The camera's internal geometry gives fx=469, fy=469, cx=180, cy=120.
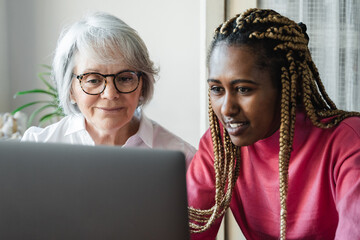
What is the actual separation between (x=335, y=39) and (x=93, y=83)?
104 centimetres

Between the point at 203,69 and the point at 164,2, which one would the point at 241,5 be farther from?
the point at 164,2

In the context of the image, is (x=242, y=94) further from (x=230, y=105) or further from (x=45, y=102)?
(x=45, y=102)

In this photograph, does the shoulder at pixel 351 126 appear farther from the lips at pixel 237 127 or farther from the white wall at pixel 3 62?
the white wall at pixel 3 62

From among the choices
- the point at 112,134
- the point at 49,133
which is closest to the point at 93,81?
the point at 112,134

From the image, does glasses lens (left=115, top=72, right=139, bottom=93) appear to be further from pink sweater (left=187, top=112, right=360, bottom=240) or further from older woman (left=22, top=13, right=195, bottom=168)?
pink sweater (left=187, top=112, right=360, bottom=240)

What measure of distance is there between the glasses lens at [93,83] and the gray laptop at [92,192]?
2.72 ft

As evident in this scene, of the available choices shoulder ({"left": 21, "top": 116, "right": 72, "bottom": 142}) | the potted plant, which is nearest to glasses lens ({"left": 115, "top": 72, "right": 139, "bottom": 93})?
shoulder ({"left": 21, "top": 116, "right": 72, "bottom": 142})

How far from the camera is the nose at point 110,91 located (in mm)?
1482

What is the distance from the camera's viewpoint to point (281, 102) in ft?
3.51

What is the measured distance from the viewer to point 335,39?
194 cm

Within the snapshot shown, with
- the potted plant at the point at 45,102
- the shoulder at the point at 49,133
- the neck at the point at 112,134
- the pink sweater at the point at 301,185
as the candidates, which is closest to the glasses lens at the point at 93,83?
the neck at the point at 112,134

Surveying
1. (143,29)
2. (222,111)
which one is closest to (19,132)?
(143,29)

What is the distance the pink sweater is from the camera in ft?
3.22

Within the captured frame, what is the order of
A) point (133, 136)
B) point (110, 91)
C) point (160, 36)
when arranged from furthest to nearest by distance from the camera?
point (160, 36), point (133, 136), point (110, 91)
